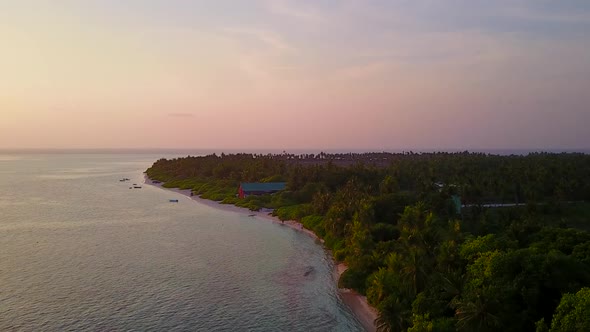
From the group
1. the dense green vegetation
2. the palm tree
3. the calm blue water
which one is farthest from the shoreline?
the palm tree

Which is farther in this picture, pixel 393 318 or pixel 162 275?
pixel 162 275

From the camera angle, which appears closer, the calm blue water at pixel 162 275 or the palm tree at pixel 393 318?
the palm tree at pixel 393 318

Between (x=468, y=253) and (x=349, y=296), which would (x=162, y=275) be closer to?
(x=349, y=296)

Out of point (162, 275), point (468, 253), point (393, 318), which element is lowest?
point (162, 275)

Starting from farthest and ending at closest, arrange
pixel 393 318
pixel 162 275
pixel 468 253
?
pixel 162 275 < pixel 468 253 < pixel 393 318

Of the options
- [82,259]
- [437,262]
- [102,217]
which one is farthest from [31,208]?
[437,262]

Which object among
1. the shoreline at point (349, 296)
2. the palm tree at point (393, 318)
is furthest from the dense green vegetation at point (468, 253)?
the shoreline at point (349, 296)

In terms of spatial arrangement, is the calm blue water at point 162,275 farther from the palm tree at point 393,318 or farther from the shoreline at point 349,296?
the palm tree at point 393,318

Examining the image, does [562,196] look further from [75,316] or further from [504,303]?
[75,316]

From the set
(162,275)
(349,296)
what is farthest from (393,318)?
(162,275)
